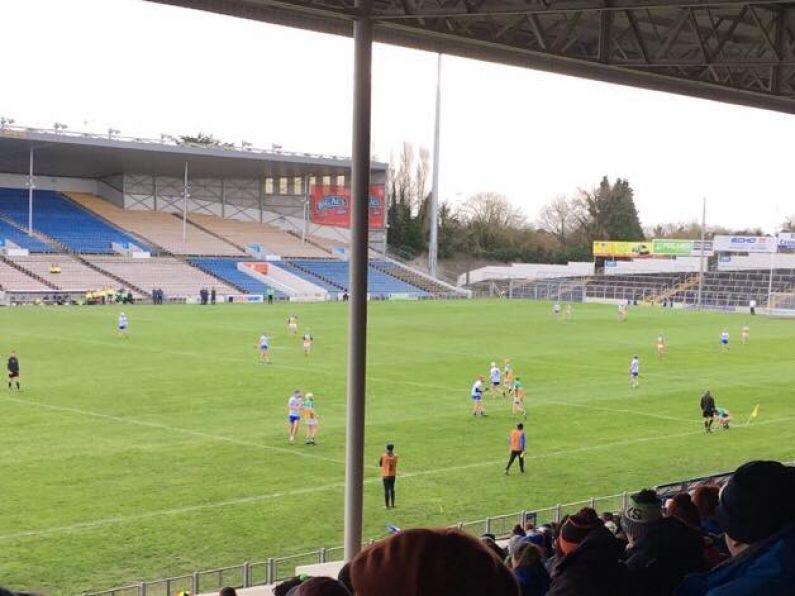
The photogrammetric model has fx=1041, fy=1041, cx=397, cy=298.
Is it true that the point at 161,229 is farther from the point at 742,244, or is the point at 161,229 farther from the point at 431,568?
the point at 431,568

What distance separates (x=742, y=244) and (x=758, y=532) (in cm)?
8104

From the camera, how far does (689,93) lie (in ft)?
41.8

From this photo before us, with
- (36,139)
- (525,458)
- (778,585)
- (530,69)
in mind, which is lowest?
(525,458)

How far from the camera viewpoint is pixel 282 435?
22.2 m

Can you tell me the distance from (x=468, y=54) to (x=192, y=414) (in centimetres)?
1561

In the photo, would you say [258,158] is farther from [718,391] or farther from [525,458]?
[525,458]

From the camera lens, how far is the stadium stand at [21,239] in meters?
58.6

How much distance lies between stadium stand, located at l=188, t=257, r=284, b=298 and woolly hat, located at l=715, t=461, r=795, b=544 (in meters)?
60.0

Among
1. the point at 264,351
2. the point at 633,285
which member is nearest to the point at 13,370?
the point at 264,351

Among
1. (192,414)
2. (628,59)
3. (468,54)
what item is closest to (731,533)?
(468,54)

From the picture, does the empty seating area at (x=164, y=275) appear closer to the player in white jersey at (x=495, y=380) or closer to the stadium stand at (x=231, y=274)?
the stadium stand at (x=231, y=274)

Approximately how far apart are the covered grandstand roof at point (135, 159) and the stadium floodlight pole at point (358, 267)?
46.7m

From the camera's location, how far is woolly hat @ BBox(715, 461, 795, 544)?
256cm

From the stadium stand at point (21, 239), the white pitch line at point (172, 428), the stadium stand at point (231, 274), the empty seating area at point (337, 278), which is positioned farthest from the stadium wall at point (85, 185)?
the white pitch line at point (172, 428)
